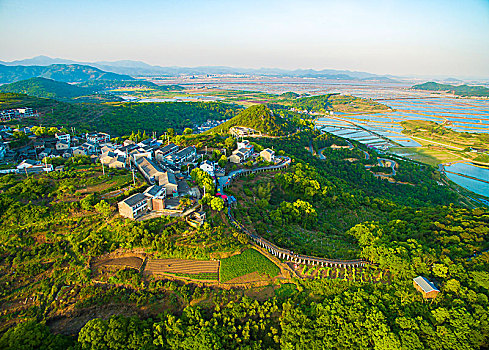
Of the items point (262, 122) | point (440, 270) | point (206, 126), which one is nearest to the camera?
point (440, 270)

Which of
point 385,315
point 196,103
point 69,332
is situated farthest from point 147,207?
point 196,103

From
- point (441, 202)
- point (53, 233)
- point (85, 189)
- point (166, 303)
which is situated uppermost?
point (85, 189)

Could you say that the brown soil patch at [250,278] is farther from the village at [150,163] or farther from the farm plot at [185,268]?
the village at [150,163]

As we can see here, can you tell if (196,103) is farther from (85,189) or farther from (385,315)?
(385,315)

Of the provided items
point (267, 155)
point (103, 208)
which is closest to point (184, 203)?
point (103, 208)

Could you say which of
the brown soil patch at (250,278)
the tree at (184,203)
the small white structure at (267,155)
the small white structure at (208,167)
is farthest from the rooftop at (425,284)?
the small white structure at (267,155)

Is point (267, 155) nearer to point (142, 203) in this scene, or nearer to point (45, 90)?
point (142, 203)
